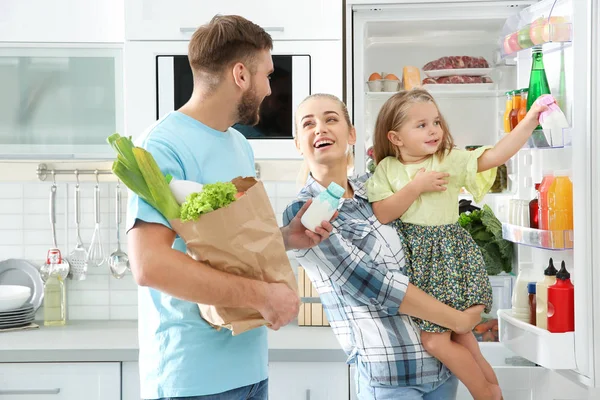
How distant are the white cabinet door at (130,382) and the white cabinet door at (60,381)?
0.05 ft

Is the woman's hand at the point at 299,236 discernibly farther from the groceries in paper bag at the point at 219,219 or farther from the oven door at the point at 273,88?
the oven door at the point at 273,88

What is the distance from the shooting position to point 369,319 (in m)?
1.60

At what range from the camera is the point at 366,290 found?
153cm

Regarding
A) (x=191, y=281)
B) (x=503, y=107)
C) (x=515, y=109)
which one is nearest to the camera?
(x=191, y=281)

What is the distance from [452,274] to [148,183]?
794 mm

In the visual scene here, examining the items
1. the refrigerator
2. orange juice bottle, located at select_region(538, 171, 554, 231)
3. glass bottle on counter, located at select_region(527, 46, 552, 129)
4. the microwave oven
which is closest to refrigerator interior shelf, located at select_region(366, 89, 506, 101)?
the refrigerator

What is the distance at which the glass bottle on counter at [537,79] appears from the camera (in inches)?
72.8

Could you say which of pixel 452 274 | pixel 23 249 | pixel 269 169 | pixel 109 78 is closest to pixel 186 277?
pixel 452 274

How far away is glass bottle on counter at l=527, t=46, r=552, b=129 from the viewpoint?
1.85 m

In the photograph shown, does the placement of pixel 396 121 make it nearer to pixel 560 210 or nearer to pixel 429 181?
pixel 429 181

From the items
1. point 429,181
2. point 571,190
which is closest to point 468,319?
point 429,181

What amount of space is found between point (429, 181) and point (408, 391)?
0.48 metres

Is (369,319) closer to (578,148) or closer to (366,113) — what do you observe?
(578,148)

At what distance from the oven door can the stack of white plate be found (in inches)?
38.4
